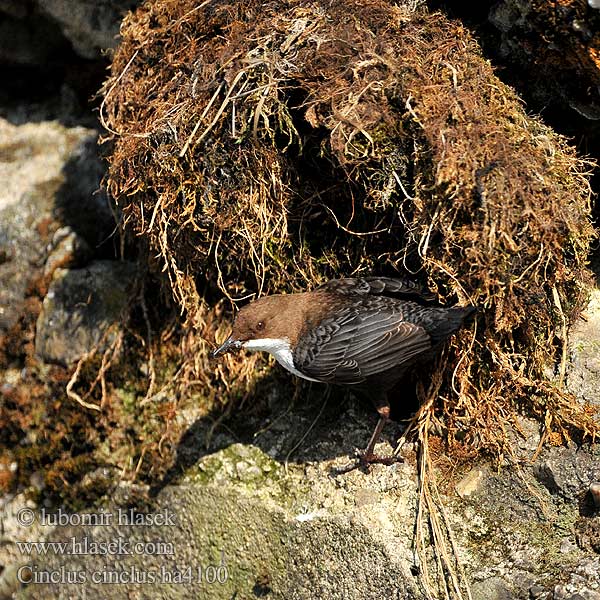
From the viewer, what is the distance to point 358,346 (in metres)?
4.33

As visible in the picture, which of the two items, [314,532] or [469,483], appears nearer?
[469,483]

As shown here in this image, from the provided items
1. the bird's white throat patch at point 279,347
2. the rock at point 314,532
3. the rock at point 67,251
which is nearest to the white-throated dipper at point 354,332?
the bird's white throat patch at point 279,347

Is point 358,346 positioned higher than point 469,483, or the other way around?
point 358,346

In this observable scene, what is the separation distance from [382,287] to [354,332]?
313mm

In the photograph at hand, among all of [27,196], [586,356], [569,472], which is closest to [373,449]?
[569,472]

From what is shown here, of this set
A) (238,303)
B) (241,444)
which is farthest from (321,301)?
(241,444)

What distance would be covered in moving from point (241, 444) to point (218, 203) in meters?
1.56

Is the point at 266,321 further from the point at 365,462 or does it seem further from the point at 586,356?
the point at 586,356

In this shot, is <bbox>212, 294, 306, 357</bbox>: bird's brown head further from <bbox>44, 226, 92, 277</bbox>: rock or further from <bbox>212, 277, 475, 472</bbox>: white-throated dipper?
<bbox>44, 226, 92, 277</bbox>: rock

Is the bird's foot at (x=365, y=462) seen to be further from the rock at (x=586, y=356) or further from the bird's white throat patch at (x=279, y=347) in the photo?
the rock at (x=586, y=356)

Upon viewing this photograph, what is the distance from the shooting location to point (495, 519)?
4.22m

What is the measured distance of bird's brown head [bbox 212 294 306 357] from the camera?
4473 mm

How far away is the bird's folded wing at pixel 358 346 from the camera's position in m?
4.23

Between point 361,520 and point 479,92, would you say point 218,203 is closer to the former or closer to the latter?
point 479,92
